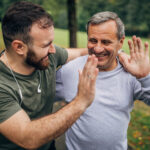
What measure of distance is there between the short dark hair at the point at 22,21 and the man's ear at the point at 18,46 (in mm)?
37

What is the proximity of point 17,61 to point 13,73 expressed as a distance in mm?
150

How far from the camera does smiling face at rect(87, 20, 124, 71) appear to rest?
7.26 ft

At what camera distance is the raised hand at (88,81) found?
168 centimetres

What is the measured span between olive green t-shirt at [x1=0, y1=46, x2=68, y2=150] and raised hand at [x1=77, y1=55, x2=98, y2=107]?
0.58 meters

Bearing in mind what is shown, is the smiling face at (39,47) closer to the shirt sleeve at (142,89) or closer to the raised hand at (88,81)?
the raised hand at (88,81)

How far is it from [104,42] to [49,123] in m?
1.13

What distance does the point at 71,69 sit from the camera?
7.86 feet

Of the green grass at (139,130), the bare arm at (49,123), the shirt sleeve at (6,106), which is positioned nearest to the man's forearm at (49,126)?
the bare arm at (49,123)

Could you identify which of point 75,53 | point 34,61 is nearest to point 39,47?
point 34,61

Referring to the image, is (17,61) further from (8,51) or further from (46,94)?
(46,94)

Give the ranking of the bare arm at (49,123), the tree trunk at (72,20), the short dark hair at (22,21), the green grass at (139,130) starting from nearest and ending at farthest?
1. the bare arm at (49,123)
2. the short dark hair at (22,21)
3. the green grass at (139,130)
4. the tree trunk at (72,20)

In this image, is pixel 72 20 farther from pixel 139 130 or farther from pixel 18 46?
pixel 18 46

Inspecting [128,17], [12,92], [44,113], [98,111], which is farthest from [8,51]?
[128,17]

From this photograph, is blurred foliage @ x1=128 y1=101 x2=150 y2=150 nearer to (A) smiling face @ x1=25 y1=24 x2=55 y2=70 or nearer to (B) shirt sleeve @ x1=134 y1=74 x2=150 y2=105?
(B) shirt sleeve @ x1=134 y1=74 x2=150 y2=105
